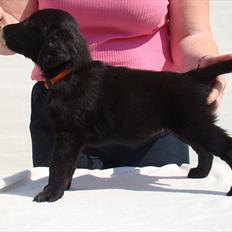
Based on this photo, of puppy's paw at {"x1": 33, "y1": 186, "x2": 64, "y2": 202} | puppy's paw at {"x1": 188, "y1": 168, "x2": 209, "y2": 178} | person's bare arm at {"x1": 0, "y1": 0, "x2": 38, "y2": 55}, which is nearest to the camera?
puppy's paw at {"x1": 33, "y1": 186, "x2": 64, "y2": 202}

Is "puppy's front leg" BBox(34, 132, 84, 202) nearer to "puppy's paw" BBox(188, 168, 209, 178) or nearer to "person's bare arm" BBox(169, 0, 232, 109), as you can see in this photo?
"puppy's paw" BBox(188, 168, 209, 178)

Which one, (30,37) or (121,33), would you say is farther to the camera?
(121,33)

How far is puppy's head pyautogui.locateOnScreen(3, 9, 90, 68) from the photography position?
68.5 inches

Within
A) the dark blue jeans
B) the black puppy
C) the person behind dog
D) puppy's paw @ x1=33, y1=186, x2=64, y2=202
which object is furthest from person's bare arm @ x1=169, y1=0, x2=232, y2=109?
puppy's paw @ x1=33, y1=186, x2=64, y2=202

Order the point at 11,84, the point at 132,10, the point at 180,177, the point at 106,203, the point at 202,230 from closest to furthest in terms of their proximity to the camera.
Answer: the point at 202,230, the point at 106,203, the point at 180,177, the point at 132,10, the point at 11,84

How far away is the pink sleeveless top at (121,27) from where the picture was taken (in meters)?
2.25

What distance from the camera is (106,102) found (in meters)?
1.73

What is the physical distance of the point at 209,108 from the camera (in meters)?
1.73

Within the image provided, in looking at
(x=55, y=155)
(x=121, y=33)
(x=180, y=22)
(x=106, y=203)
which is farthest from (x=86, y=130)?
(x=180, y=22)

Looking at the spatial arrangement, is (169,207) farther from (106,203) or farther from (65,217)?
(65,217)

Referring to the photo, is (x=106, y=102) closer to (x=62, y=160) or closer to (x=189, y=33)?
(x=62, y=160)

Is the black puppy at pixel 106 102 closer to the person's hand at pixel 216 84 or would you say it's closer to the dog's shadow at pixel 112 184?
the person's hand at pixel 216 84

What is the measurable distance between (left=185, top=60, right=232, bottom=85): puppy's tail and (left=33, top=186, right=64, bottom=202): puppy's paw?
0.54 metres

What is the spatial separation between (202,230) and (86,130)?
53 cm
